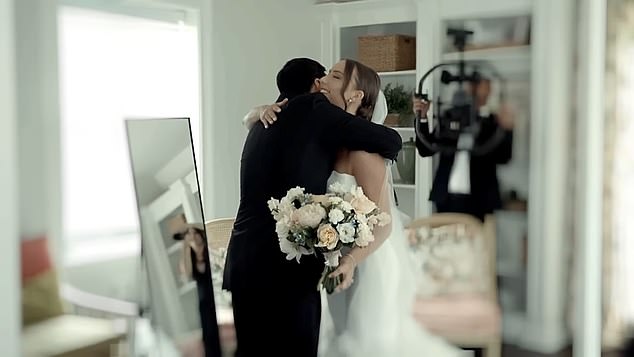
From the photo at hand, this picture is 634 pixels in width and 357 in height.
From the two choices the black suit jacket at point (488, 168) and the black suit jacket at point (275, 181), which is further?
the black suit jacket at point (488, 168)

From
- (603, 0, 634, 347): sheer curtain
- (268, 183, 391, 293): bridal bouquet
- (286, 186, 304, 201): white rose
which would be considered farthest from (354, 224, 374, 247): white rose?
(603, 0, 634, 347): sheer curtain

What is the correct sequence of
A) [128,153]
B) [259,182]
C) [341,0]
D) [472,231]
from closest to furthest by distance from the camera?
[128,153] < [259,182] < [341,0] < [472,231]

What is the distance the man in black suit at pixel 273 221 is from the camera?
134 centimetres

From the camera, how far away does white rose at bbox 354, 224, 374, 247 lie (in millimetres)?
1349

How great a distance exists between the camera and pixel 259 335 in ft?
4.43

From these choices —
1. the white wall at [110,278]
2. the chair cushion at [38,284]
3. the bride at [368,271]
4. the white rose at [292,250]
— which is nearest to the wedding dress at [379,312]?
the bride at [368,271]

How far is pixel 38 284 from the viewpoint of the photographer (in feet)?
4.00

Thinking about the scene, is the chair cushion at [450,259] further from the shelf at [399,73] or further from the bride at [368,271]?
the shelf at [399,73]

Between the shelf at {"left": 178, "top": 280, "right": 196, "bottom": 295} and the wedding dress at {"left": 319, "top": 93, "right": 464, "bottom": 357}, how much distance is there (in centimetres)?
24

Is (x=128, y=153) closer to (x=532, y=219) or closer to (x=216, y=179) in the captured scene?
(x=216, y=179)

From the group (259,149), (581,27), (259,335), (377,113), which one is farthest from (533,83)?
(259,335)

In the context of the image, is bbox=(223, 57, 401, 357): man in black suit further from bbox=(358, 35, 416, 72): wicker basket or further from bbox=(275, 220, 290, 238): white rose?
bbox=(358, 35, 416, 72): wicker basket

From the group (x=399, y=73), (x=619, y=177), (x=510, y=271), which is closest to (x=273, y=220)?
(x=399, y=73)

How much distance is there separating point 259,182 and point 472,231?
57cm
